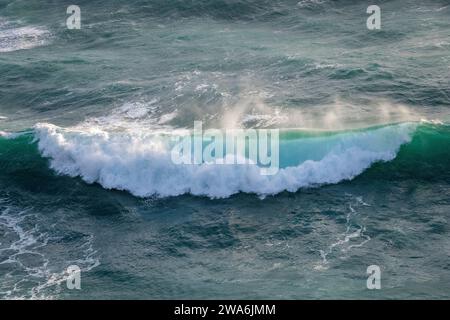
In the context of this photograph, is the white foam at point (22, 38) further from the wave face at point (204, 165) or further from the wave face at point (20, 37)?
the wave face at point (204, 165)

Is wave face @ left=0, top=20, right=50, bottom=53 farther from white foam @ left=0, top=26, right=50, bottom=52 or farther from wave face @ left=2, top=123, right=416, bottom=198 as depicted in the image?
wave face @ left=2, top=123, right=416, bottom=198

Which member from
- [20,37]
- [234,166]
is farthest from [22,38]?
[234,166]

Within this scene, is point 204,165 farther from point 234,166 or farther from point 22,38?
point 22,38

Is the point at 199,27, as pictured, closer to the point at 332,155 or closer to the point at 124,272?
the point at 332,155

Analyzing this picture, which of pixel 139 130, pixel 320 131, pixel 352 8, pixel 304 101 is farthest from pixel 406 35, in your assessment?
pixel 139 130

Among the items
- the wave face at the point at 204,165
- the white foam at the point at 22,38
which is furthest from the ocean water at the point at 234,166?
the white foam at the point at 22,38

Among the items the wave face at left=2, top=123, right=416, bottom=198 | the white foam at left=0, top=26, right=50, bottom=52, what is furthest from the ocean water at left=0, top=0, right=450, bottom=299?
the white foam at left=0, top=26, right=50, bottom=52
